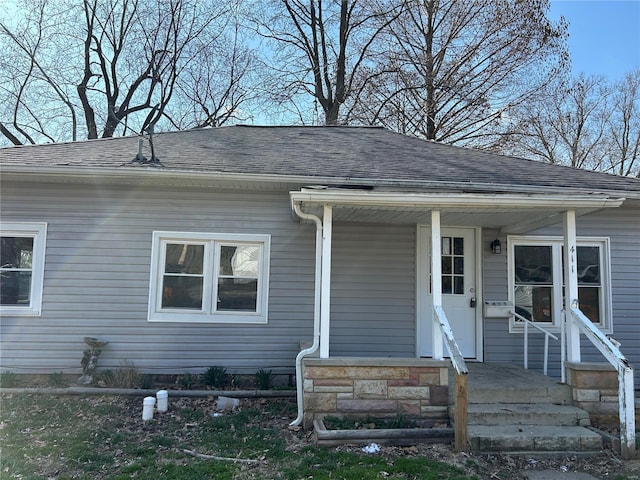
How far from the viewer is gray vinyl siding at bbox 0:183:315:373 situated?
607 centimetres

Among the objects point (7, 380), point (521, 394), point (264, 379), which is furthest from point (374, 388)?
point (7, 380)

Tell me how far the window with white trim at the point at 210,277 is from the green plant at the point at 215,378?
0.68 meters

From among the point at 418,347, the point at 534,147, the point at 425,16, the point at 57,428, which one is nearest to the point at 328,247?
the point at 418,347

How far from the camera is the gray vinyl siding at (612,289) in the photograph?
6508 millimetres

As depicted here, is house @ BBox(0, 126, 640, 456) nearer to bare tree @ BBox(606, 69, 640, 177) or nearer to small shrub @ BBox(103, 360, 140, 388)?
small shrub @ BBox(103, 360, 140, 388)

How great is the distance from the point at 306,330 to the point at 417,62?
12674 mm

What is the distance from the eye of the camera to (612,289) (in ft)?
22.0

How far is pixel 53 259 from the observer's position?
6.15 meters

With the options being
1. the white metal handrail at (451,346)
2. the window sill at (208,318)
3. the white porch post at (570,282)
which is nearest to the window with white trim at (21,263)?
the window sill at (208,318)

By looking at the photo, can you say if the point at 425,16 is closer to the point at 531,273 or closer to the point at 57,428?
the point at 531,273

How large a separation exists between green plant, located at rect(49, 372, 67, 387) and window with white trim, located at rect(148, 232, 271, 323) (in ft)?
4.63

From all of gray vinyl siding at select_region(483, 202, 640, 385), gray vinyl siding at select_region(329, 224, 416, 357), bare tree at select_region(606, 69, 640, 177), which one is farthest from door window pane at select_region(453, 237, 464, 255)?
bare tree at select_region(606, 69, 640, 177)

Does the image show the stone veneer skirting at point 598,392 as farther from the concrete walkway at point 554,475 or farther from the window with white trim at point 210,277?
the window with white trim at point 210,277

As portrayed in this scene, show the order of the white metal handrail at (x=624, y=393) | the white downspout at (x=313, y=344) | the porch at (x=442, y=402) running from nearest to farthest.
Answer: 1. the white metal handrail at (x=624, y=393)
2. the porch at (x=442, y=402)
3. the white downspout at (x=313, y=344)
